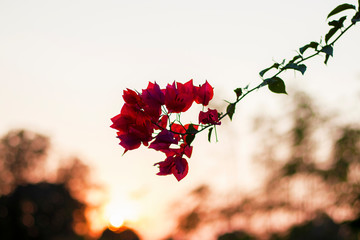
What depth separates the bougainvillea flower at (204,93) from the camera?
71cm

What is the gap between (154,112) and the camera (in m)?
→ 0.65

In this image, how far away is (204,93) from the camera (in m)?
0.71

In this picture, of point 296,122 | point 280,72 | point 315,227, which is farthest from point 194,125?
point 315,227

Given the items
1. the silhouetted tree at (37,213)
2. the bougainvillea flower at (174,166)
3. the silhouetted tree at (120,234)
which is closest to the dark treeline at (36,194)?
the silhouetted tree at (37,213)

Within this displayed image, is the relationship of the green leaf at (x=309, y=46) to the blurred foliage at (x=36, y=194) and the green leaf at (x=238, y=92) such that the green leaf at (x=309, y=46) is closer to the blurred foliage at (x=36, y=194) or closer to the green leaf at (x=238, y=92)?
the green leaf at (x=238, y=92)

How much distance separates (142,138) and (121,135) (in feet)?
0.14

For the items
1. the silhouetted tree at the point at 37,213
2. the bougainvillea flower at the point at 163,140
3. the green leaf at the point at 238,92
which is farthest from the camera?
the silhouetted tree at the point at 37,213

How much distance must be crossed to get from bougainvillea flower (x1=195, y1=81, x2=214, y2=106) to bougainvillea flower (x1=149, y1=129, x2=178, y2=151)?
0.39 ft

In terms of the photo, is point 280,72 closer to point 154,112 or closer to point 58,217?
point 154,112

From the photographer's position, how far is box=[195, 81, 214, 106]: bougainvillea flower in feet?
2.32

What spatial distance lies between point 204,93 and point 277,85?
13cm

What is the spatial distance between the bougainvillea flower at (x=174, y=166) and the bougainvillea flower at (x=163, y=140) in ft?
0.14

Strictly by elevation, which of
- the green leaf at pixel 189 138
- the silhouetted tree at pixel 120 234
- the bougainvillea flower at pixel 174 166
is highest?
the silhouetted tree at pixel 120 234

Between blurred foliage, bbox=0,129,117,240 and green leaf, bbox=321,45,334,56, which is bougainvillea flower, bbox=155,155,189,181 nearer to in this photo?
green leaf, bbox=321,45,334,56
